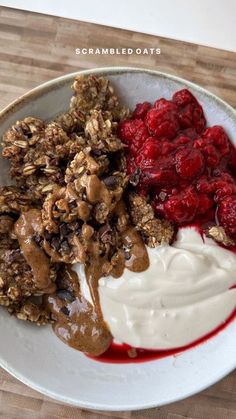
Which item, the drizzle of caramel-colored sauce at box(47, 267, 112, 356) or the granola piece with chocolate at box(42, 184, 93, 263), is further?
the drizzle of caramel-colored sauce at box(47, 267, 112, 356)

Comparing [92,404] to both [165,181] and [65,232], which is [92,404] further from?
[165,181]

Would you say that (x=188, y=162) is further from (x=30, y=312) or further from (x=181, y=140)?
(x=30, y=312)

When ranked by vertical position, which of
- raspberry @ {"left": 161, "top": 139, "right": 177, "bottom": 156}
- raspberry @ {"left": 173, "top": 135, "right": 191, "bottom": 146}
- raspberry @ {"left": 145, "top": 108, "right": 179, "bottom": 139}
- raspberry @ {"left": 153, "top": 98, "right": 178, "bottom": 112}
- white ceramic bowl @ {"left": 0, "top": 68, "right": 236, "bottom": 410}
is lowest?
white ceramic bowl @ {"left": 0, "top": 68, "right": 236, "bottom": 410}

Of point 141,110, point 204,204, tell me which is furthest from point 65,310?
point 141,110

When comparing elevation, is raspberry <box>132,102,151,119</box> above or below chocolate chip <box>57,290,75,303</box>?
above

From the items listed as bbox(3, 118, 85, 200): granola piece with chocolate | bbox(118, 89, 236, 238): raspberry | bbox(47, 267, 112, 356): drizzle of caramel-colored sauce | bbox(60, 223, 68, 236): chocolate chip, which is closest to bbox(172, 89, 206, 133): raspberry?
bbox(118, 89, 236, 238): raspberry

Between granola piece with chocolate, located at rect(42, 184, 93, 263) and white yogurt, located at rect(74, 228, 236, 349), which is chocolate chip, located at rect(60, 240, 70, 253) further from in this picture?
white yogurt, located at rect(74, 228, 236, 349)

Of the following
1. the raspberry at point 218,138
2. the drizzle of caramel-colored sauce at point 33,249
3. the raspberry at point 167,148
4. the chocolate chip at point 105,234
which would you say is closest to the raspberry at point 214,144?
the raspberry at point 218,138

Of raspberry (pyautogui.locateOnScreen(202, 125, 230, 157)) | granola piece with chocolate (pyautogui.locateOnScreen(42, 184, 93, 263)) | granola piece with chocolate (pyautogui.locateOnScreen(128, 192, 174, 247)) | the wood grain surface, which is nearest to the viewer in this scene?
granola piece with chocolate (pyautogui.locateOnScreen(42, 184, 93, 263))
